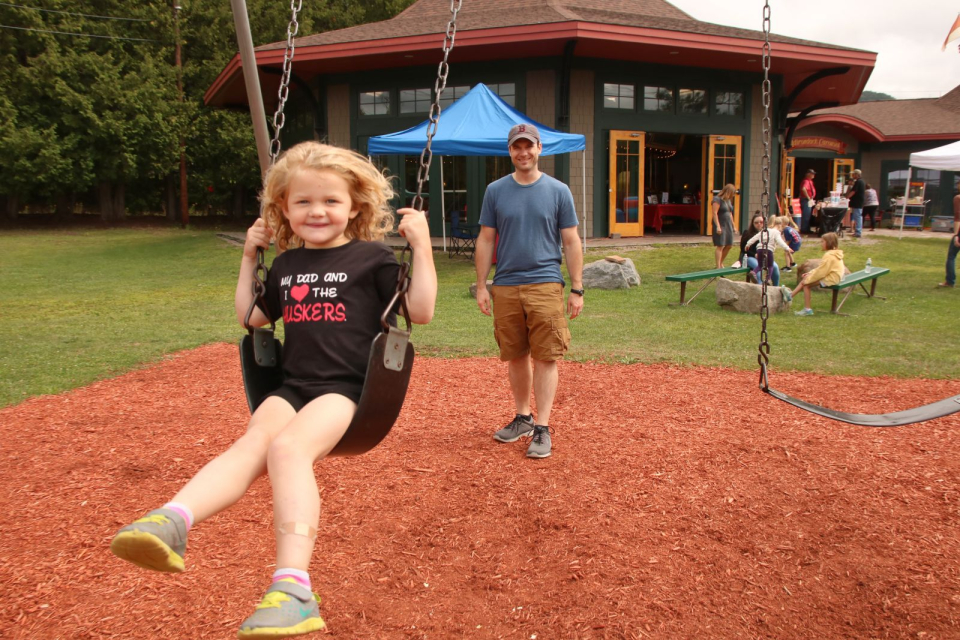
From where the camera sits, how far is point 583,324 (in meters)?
8.98

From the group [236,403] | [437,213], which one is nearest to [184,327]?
[236,403]

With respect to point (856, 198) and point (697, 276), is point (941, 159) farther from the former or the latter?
point (697, 276)

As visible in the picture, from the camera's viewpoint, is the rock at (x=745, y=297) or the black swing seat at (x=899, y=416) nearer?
the black swing seat at (x=899, y=416)

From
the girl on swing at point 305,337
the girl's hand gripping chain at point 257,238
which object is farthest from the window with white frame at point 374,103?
the girl's hand gripping chain at point 257,238

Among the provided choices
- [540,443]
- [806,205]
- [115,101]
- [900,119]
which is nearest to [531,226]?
[540,443]

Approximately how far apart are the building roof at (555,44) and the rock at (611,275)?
5372 mm

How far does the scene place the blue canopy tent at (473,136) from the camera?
1184cm

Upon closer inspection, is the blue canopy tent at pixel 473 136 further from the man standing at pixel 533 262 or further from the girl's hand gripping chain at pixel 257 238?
the girl's hand gripping chain at pixel 257 238

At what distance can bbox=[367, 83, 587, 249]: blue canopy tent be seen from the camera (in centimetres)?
1184

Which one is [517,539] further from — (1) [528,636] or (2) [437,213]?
(2) [437,213]

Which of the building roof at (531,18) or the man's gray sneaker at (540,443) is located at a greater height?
the building roof at (531,18)

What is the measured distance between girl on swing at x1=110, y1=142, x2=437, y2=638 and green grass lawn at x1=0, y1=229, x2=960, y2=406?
13.6ft

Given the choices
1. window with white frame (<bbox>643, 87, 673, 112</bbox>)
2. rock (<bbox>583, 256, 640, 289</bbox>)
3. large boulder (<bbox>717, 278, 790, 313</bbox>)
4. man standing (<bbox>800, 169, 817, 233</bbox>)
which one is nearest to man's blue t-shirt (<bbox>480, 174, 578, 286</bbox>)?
large boulder (<bbox>717, 278, 790, 313</bbox>)

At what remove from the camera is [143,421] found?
16.7ft
